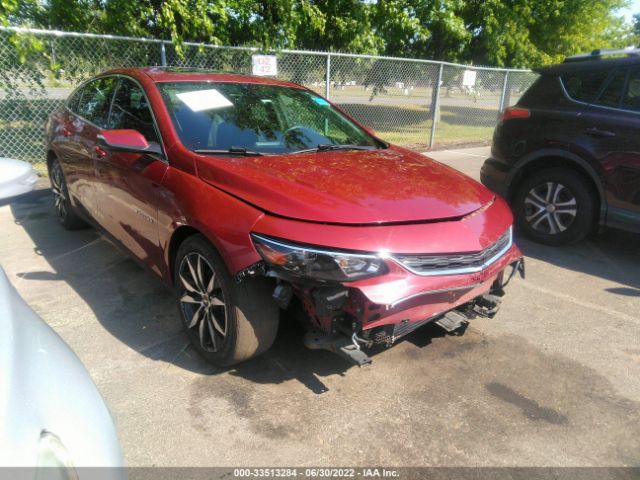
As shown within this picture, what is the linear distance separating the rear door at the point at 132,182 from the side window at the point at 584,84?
394 centimetres

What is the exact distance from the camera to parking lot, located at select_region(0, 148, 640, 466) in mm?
2244

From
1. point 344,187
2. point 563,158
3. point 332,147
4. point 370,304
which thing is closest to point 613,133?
point 563,158

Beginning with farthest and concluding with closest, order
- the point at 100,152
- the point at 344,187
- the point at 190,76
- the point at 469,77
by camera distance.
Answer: the point at 469,77
the point at 100,152
the point at 190,76
the point at 344,187

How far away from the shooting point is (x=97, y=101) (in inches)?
166

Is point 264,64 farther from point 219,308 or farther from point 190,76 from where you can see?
point 219,308

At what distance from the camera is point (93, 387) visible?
4.86 feet

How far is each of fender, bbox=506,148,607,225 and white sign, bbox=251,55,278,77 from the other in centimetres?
459

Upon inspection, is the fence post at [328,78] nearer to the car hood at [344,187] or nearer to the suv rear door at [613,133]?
the suv rear door at [613,133]

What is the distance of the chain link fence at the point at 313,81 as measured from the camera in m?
6.90

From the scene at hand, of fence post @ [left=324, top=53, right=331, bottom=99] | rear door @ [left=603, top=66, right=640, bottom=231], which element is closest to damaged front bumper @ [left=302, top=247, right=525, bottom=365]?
rear door @ [left=603, top=66, right=640, bottom=231]

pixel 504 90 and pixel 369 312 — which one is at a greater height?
pixel 504 90

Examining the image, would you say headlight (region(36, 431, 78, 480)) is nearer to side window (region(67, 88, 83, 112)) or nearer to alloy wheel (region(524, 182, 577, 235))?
side window (region(67, 88, 83, 112))

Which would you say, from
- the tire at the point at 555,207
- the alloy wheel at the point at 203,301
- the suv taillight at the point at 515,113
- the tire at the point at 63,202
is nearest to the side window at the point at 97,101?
the tire at the point at 63,202

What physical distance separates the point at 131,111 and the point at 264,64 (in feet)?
15.7
